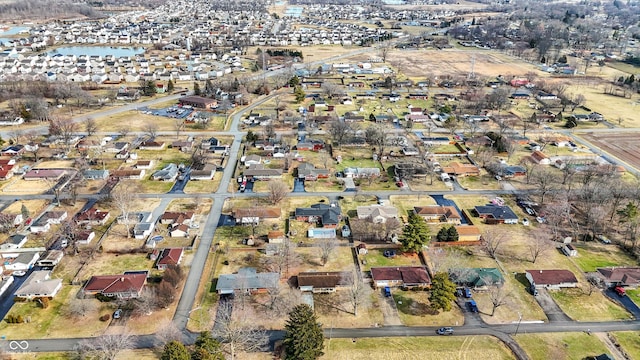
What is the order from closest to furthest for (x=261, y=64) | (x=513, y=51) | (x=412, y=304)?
(x=412, y=304) < (x=261, y=64) < (x=513, y=51)

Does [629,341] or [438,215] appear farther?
[438,215]

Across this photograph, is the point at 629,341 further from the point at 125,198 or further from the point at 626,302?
the point at 125,198

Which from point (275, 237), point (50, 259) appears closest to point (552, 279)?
point (275, 237)

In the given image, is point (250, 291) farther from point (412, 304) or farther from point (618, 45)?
point (618, 45)

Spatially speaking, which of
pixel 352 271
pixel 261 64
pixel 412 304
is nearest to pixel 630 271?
pixel 412 304

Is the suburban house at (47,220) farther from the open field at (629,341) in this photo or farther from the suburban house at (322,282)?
the open field at (629,341)

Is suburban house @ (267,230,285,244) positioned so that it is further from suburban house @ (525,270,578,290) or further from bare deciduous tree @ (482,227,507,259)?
suburban house @ (525,270,578,290)

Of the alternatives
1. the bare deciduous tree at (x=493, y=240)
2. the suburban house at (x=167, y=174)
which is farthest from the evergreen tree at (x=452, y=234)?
the suburban house at (x=167, y=174)
